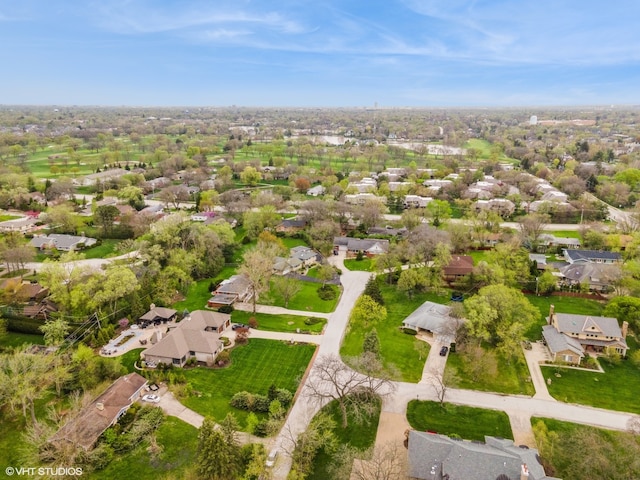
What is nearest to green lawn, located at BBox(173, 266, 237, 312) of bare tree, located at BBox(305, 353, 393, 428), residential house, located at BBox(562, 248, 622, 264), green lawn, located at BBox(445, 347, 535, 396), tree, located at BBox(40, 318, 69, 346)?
tree, located at BBox(40, 318, 69, 346)

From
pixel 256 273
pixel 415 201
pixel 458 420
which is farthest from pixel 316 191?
pixel 458 420

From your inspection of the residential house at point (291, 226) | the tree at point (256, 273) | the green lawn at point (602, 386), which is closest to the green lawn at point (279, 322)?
the tree at point (256, 273)

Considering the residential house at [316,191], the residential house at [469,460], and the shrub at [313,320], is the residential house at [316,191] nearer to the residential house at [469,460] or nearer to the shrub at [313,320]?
the shrub at [313,320]

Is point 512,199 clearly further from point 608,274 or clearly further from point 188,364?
point 188,364

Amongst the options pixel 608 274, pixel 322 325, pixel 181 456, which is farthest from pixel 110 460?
pixel 608 274

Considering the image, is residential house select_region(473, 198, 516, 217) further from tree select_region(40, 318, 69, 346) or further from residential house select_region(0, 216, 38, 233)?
residential house select_region(0, 216, 38, 233)

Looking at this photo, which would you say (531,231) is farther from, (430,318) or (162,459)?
(162,459)

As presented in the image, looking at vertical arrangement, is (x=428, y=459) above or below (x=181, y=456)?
above
